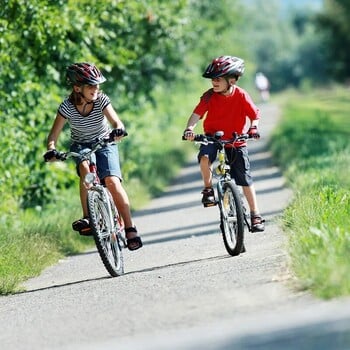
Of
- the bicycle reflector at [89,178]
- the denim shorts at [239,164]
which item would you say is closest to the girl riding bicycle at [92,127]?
the bicycle reflector at [89,178]

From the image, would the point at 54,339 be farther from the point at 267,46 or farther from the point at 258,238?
the point at 267,46

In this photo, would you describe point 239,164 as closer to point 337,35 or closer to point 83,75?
point 83,75

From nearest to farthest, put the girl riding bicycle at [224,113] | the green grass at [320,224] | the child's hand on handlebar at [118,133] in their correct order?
the green grass at [320,224] < the child's hand on handlebar at [118,133] < the girl riding bicycle at [224,113]

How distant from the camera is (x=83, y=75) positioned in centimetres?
1136

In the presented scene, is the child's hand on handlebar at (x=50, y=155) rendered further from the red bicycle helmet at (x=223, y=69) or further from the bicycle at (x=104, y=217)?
the red bicycle helmet at (x=223, y=69)

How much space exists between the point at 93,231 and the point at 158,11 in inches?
415

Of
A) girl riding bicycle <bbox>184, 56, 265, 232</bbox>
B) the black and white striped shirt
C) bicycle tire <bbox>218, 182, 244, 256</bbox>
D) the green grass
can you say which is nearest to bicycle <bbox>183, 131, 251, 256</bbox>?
bicycle tire <bbox>218, 182, 244, 256</bbox>

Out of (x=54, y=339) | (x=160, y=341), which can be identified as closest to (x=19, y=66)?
(x=54, y=339)

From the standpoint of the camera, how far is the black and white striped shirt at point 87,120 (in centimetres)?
1161

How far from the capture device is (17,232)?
1431cm

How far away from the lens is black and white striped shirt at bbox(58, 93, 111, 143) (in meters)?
11.6

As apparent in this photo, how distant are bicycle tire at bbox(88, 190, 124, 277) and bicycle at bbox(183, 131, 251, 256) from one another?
39.3 inches

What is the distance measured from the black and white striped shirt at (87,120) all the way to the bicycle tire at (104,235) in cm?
61

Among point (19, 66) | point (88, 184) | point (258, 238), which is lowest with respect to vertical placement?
point (258, 238)
